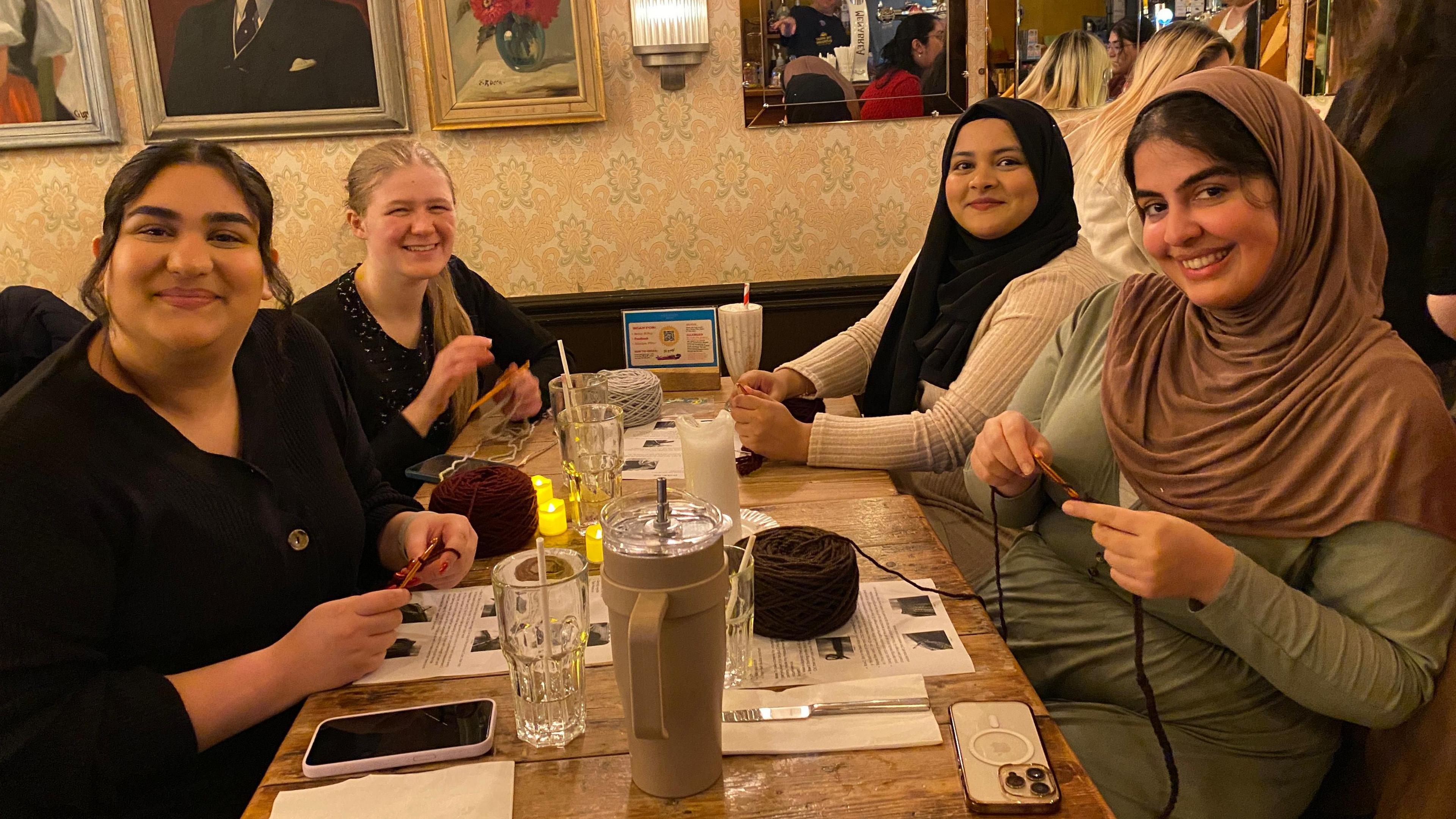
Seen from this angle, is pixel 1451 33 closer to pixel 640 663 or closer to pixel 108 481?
pixel 640 663

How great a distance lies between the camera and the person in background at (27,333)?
2.35 metres

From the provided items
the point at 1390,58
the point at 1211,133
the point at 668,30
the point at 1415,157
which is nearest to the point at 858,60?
the point at 668,30

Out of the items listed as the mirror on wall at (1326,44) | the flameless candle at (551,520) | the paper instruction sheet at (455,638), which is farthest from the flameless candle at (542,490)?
the mirror on wall at (1326,44)

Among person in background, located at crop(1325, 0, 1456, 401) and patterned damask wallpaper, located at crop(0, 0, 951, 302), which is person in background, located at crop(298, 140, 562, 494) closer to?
patterned damask wallpaper, located at crop(0, 0, 951, 302)

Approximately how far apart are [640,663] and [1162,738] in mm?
689

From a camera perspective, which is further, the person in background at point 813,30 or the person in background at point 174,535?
the person in background at point 813,30

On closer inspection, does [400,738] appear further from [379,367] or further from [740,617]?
[379,367]

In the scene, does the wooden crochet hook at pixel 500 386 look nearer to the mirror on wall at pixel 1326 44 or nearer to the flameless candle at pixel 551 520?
the flameless candle at pixel 551 520

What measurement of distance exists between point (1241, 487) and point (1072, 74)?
217 centimetres

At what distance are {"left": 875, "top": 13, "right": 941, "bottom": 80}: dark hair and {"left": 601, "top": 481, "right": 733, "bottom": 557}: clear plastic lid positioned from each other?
248 centimetres

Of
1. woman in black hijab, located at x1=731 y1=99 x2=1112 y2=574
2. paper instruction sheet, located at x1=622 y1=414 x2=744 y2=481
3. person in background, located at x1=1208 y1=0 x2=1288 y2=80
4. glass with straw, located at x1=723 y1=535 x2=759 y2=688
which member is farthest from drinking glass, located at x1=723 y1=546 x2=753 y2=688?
person in background, located at x1=1208 y1=0 x2=1288 y2=80

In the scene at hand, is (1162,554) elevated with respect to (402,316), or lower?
lower

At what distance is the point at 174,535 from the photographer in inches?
45.2

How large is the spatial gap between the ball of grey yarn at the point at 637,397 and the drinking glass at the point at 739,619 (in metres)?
0.99
